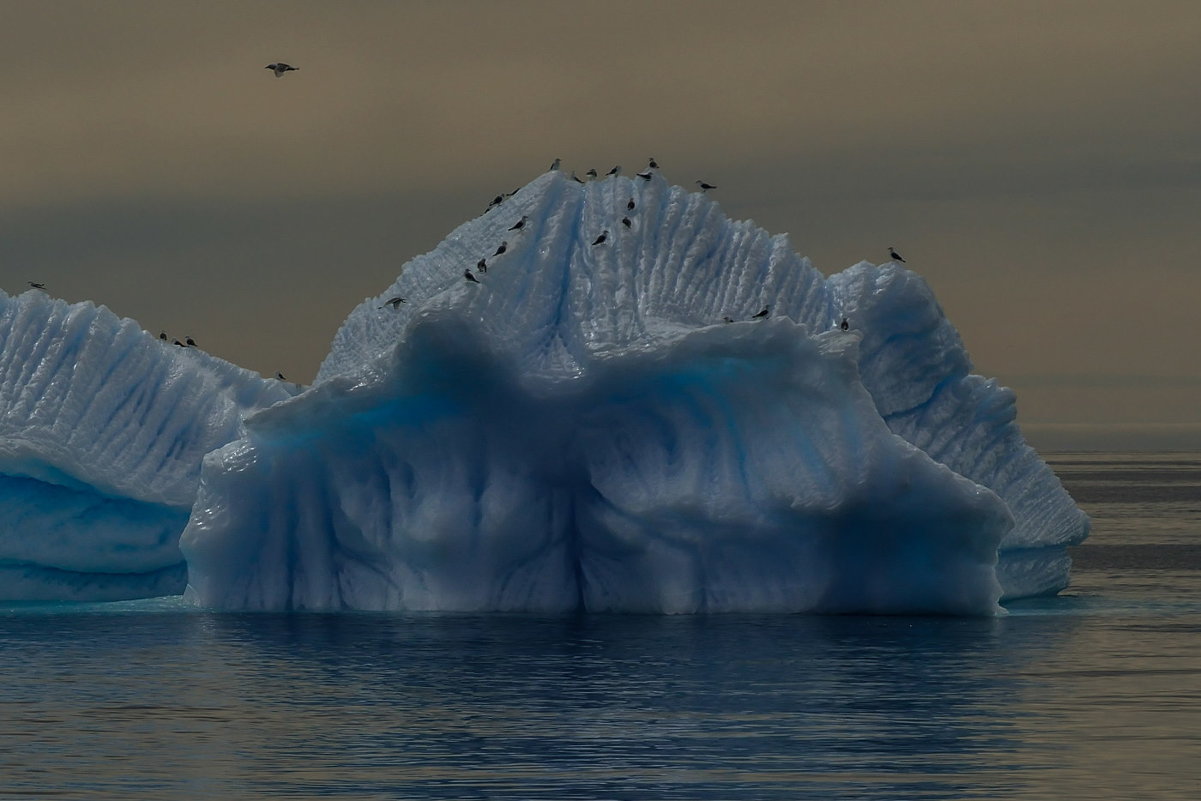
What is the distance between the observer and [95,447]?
112 feet

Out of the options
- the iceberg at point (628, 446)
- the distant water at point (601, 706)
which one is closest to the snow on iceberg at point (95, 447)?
the distant water at point (601, 706)

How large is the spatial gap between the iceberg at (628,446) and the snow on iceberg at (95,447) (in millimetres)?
3233

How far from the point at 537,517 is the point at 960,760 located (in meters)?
12.2

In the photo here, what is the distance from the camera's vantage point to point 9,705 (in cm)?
2242

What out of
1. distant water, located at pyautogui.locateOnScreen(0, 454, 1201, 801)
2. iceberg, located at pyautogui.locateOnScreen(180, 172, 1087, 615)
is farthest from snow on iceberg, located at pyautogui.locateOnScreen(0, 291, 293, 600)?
iceberg, located at pyautogui.locateOnScreen(180, 172, 1087, 615)

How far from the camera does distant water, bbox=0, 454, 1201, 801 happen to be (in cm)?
1738

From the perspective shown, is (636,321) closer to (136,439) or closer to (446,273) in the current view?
(446,273)

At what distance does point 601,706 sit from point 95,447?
1501 cm

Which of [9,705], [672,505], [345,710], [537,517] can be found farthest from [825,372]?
[9,705]

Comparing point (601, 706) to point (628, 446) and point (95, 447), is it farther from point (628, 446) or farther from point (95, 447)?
point (95, 447)

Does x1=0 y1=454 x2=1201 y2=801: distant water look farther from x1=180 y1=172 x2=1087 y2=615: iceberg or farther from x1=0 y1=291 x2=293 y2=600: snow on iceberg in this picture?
x1=0 y1=291 x2=293 y2=600: snow on iceberg

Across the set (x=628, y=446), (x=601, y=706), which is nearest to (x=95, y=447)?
(x=628, y=446)

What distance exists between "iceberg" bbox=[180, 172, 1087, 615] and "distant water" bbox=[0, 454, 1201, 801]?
731 mm

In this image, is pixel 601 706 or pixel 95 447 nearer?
pixel 601 706
